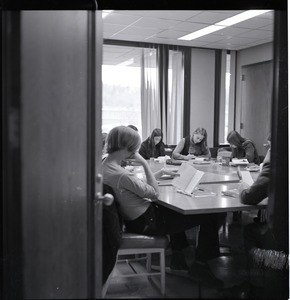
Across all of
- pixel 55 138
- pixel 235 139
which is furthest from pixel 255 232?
pixel 55 138

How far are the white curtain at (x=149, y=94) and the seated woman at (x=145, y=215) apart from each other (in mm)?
102

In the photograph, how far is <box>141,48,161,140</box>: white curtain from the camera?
206cm

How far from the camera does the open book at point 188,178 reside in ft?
8.04

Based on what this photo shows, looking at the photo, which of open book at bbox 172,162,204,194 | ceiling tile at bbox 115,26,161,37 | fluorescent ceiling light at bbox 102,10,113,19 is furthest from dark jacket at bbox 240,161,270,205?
fluorescent ceiling light at bbox 102,10,113,19

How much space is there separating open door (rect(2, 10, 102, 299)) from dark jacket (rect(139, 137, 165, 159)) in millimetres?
446

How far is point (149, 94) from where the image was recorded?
2.07m

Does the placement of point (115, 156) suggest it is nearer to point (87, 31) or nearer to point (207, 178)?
point (87, 31)

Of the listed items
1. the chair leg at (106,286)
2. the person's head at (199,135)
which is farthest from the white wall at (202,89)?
the chair leg at (106,286)

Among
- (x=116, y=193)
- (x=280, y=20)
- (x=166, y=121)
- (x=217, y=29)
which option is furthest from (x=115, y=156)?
(x=280, y=20)

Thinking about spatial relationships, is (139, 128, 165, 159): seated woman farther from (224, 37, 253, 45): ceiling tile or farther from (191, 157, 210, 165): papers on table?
(224, 37, 253, 45): ceiling tile

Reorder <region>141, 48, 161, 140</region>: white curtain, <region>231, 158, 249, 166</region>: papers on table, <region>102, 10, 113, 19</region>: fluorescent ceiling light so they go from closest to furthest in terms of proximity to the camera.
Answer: <region>102, 10, 113, 19</region>: fluorescent ceiling light → <region>141, 48, 161, 140</region>: white curtain → <region>231, 158, 249, 166</region>: papers on table

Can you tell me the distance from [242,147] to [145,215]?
24.7 inches

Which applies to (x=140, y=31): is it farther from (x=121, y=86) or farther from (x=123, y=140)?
(x=123, y=140)

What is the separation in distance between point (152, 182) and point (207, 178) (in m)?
0.76
